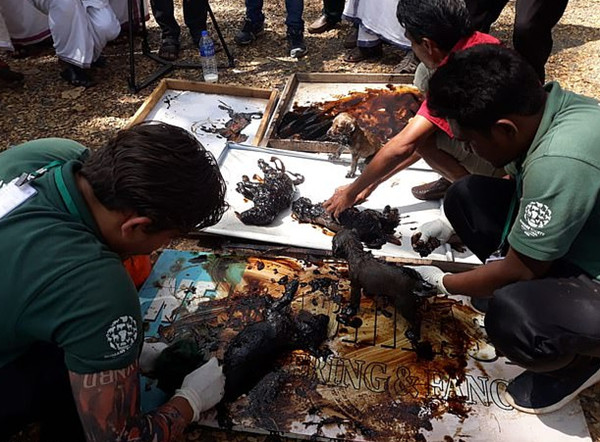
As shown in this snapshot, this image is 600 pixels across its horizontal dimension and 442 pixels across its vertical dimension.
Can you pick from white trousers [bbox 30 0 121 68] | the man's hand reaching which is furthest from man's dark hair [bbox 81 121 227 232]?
white trousers [bbox 30 0 121 68]

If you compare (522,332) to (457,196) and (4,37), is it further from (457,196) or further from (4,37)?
(4,37)

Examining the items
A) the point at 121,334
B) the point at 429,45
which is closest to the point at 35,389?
the point at 121,334

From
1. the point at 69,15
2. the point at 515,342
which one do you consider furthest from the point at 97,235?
the point at 69,15

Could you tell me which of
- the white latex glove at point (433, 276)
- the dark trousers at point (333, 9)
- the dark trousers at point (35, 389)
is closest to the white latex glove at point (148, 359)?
the dark trousers at point (35, 389)

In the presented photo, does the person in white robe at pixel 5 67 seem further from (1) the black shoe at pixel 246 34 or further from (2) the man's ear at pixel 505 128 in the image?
(2) the man's ear at pixel 505 128

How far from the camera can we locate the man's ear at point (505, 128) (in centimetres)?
218

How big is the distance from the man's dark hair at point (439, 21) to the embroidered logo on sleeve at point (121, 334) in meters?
2.57

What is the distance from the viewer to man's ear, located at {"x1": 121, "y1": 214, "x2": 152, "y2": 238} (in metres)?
1.88

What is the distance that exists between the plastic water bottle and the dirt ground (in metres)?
0.14

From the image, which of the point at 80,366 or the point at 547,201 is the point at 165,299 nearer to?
the point at 80,366

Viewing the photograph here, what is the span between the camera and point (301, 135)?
489 centimetres

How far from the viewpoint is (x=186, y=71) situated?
645 cm

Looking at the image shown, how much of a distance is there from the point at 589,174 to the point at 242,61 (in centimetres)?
540

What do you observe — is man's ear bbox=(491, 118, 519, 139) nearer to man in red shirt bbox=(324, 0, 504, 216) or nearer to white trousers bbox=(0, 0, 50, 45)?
man in red shirt bbox=(324, 0, 504, 216)
